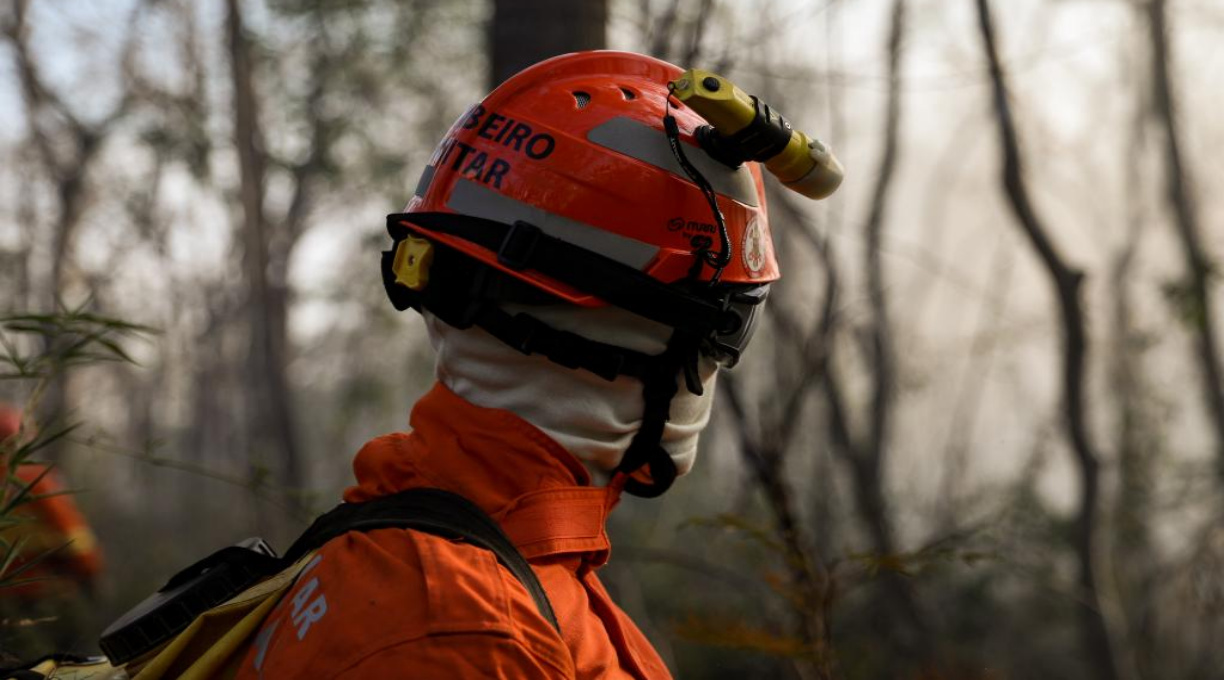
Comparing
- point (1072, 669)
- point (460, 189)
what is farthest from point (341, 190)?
point (460, 189)

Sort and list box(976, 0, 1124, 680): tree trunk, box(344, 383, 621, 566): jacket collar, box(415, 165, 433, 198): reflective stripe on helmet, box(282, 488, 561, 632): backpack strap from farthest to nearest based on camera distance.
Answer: box(976, 0, 1124, 680): tree trunk → box(415, 165, 433, 198): reflective stripe on helmet → box(344, 383, 621, 566): jacket collar → box(282, 488, 561, 632): backpack strap

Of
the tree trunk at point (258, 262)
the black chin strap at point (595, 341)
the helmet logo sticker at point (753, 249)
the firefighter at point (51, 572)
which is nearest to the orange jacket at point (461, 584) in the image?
the black chin strap at point (595, 341)

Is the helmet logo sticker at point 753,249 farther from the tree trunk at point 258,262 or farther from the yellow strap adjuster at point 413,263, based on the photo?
the tree trunk at point 258,262

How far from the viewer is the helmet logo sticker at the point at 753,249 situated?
197 cm

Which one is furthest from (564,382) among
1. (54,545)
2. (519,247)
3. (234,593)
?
(54,545)

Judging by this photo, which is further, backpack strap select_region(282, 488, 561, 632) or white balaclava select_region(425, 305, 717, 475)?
white balaclava select_region(425, 305, 717, 475)

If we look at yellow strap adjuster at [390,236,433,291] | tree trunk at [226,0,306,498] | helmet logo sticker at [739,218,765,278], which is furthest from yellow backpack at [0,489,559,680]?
tree trunk at [226,0,306,498]

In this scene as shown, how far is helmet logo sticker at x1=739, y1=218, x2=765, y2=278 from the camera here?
1.97m

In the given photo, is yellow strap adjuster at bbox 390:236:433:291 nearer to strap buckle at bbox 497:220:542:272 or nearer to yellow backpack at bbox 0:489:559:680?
strap buckle at bbox 497:220:542:272

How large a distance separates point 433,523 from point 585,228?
558 millimetres

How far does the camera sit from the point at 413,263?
1774 millimetres

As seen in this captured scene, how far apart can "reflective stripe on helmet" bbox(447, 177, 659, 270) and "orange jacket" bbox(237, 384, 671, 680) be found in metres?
0.29

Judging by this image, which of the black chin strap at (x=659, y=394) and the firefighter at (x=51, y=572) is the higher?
the black chin strap at (x=659, y=394)

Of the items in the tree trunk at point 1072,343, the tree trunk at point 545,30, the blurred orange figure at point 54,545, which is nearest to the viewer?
the tree trunk at point 545,30
